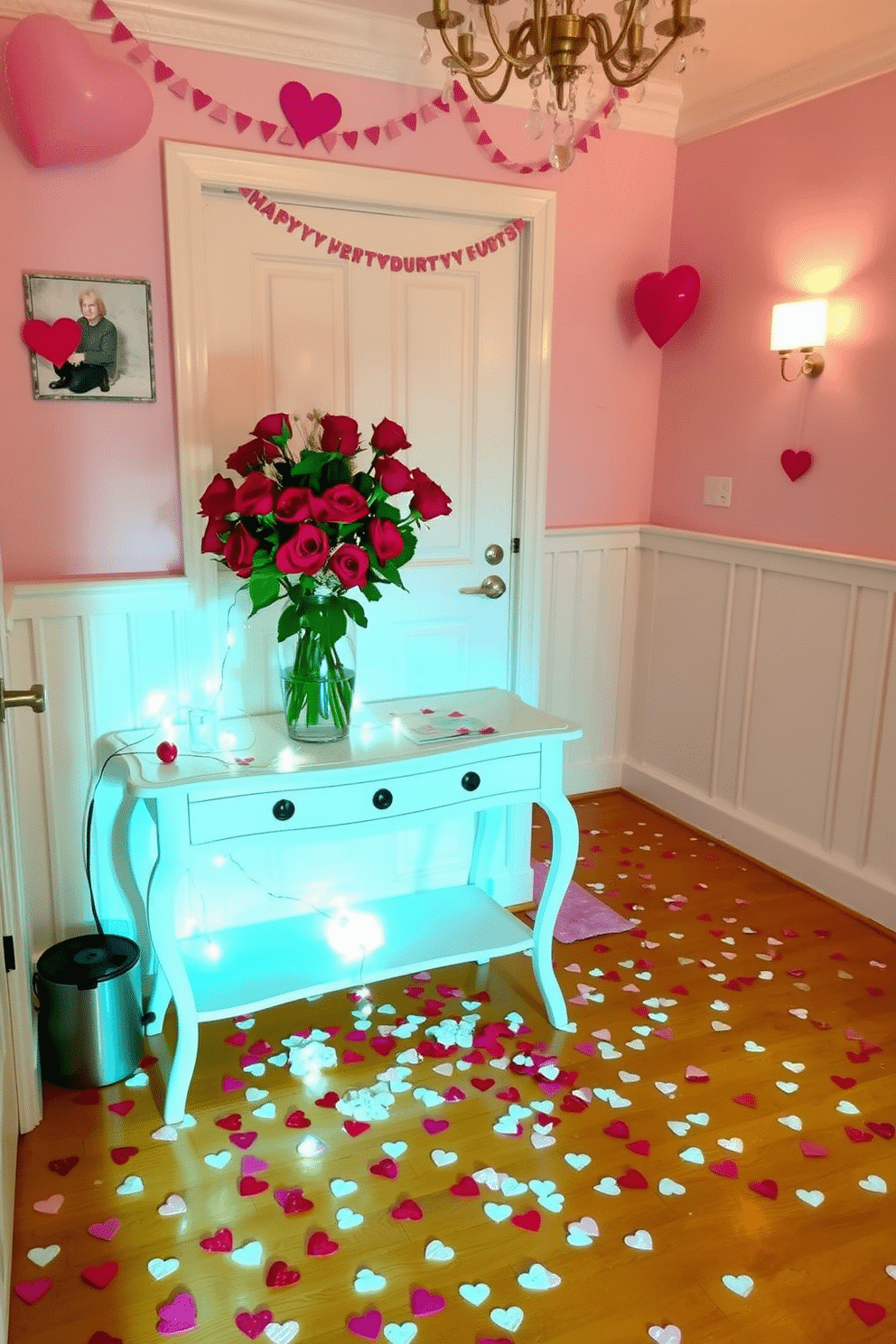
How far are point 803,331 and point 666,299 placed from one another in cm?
54

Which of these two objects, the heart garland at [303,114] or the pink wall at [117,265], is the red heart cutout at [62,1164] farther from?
the heart garland at [303,114]

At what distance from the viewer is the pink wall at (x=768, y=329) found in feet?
9.35

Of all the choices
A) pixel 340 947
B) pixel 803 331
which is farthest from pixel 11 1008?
pixel 803 331

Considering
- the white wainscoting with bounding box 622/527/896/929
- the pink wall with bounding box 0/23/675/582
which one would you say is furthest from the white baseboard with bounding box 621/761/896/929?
the pink wall with bounding box 0/23/675/582

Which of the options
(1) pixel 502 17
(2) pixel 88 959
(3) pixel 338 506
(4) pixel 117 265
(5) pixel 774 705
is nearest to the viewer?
(3) pixel 338 506

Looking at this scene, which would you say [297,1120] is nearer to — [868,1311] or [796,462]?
[868,1311]

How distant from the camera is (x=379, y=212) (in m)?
2.64

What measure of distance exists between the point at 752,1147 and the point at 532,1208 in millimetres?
499

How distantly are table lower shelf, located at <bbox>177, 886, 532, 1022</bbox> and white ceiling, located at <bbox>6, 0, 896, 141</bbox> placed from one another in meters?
1.98

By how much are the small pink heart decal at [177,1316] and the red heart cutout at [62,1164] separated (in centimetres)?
42

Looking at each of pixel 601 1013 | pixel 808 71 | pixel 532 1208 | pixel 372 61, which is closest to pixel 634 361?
pixel 808 71

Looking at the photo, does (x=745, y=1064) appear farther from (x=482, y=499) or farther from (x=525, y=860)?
(x=482, y=499)

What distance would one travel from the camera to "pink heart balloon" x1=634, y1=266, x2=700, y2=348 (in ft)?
10.9

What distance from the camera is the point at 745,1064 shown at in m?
2.35
